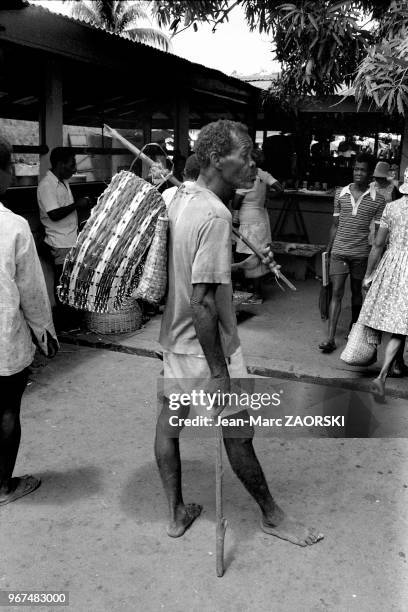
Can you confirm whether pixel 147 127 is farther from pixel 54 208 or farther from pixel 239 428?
pixel 239 428

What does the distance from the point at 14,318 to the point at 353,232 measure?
354 centimetres

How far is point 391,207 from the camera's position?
4582 mm

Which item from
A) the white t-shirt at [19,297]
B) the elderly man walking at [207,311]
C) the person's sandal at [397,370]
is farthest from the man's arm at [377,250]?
the white t-shirt at [19,297]

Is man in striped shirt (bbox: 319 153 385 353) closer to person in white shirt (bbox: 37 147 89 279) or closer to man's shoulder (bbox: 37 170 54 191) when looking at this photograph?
person in white shirt (bbox: 37 147 89 279)

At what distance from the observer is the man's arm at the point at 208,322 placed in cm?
246

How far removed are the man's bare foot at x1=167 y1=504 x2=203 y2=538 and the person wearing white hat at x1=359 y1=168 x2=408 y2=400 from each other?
2.17m

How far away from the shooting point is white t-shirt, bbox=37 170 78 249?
579cm

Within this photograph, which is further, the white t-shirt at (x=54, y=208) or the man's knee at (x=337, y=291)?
the white t-shirt at (x=54, y=208)

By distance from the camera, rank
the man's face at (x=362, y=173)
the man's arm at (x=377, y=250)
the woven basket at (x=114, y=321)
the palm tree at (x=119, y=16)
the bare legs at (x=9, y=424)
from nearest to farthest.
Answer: the bare legs at (x=9, y=424)
the man's arm at (x=377, y=250)
the man's face at (x=362, y=173)
the woven basket at (x=114, y=321)
the palm tree at (x=119, y=16)

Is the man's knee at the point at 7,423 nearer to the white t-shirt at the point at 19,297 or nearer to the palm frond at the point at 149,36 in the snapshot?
the white t-shirt at the point at 19,297

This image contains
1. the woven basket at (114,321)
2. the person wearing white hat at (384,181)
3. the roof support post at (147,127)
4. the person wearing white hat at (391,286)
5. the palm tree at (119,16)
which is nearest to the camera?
the person wearing white hat at (391,286)

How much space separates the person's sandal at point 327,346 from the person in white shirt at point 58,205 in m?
2.66

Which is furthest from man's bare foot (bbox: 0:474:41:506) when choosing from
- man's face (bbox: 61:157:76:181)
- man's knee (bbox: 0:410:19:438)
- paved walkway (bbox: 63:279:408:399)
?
man's face (bbox: 61:157:76:181)

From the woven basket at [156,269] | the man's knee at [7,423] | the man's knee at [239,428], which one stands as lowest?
the man's knee at [7,423]
